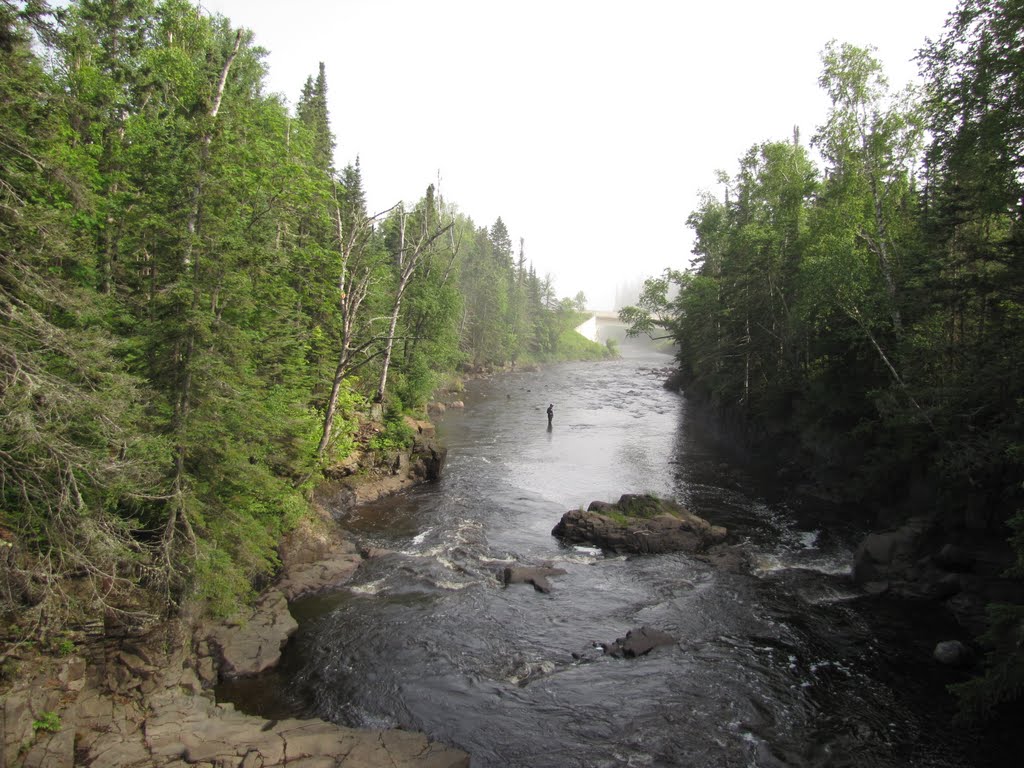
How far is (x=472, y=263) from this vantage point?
251ft

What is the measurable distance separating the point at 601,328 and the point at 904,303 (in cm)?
15504

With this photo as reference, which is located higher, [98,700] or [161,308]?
[161,308]

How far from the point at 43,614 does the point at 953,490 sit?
68.7 feet

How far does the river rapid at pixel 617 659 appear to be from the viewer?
9500mm

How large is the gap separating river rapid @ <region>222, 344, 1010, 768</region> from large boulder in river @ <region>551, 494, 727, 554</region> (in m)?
0.67

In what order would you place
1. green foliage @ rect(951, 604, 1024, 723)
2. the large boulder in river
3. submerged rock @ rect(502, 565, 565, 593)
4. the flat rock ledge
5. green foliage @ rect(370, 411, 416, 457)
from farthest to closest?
green foliage @ rect(370, 411, 416, 457) → the large boulder in river → submerged rock @ rect(502, 565, 565, 593) → the flat rock ledge → green foliage @ rect(951, 604, 1024, 723)

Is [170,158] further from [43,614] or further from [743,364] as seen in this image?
[743,364]

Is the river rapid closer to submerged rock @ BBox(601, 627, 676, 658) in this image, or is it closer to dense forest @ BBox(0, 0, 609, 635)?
submerged rock @ BBox(601, 627, 676, 658)

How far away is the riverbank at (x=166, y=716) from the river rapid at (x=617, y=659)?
68cm

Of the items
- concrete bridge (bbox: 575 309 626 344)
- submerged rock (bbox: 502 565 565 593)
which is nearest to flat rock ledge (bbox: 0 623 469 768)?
submerged rock (bbox: 502 565 565 593)

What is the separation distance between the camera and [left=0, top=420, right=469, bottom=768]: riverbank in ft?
26.5

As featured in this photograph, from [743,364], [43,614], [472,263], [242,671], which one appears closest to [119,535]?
[43,614]

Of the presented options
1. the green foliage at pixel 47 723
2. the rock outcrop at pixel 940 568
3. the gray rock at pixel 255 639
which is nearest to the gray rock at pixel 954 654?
the rock outcrop at pixel 940 568

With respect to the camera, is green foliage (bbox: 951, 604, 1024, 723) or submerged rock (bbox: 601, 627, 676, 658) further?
submerged rock (bbox: 601, 627, 676, 658)
